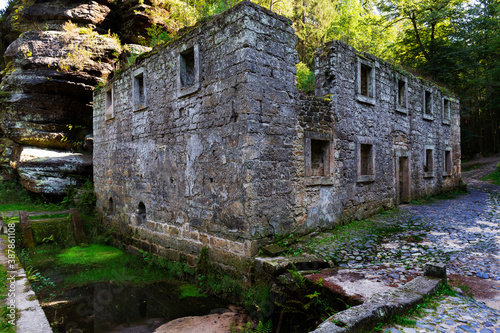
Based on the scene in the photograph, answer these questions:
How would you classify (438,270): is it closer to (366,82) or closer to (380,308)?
(380,308)

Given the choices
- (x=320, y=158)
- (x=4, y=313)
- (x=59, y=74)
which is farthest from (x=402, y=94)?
(x=59, y=74)

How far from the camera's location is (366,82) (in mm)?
8969

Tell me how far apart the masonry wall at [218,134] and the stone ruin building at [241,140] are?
0.08 feet

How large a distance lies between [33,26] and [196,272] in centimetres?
1266

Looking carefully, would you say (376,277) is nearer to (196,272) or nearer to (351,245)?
(351,245)

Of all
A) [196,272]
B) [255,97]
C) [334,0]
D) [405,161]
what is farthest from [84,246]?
[334,0]

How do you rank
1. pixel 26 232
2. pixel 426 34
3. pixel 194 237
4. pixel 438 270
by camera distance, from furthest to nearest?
pixel 426 34 → pixel 26 232 → pixel 194 237 → pixel 438 270

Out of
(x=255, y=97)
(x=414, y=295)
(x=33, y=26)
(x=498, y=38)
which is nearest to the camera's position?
(x=414, y=295)

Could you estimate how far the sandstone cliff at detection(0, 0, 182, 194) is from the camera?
1128 centimetres

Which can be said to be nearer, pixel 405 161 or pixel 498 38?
pixel 405 161

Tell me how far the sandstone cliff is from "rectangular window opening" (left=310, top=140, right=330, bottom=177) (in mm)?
8699

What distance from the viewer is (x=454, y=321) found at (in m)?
3.20

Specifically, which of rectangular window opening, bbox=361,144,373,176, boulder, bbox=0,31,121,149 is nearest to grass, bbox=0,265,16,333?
rectangular window opening, bbox=361,144,373,176

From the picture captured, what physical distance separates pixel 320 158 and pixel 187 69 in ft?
12.0
